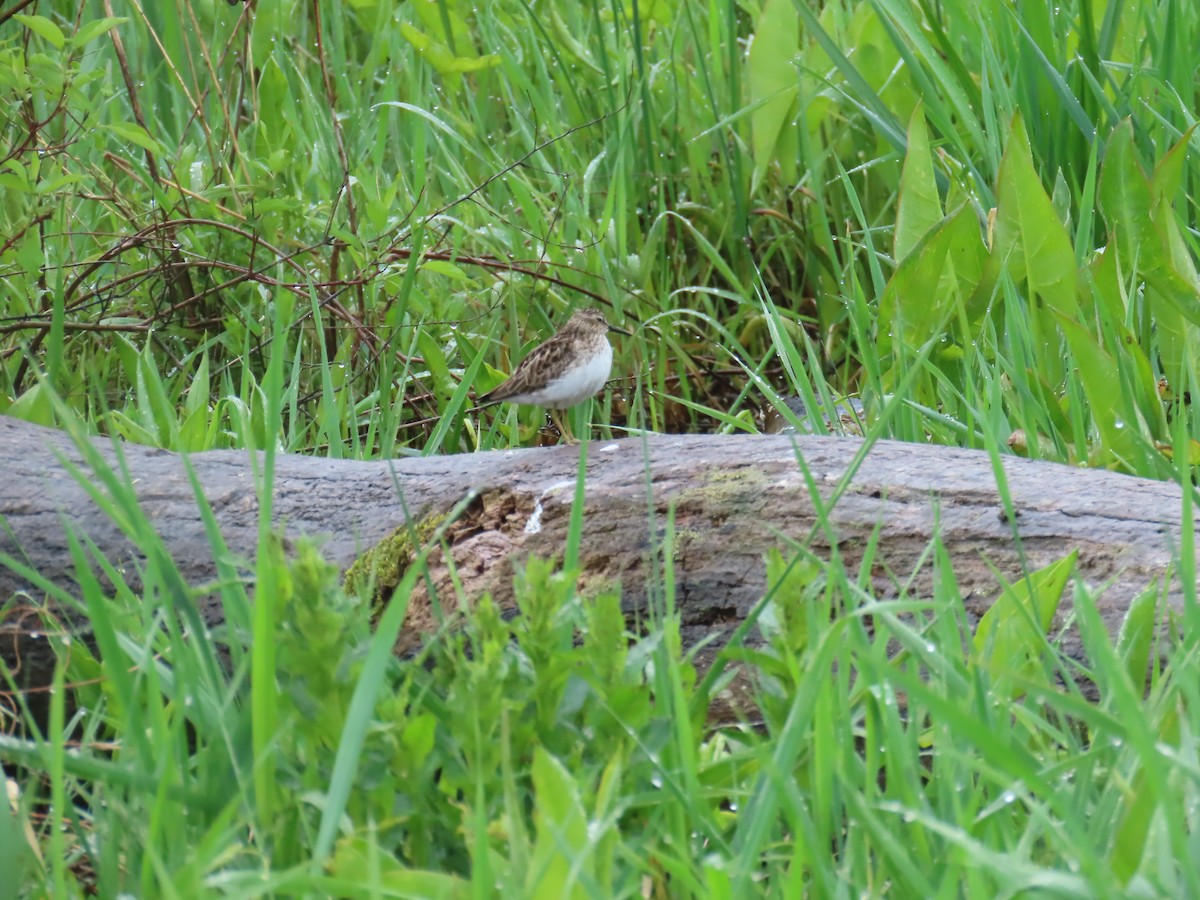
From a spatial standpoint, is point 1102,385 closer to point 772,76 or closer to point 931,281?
point 931,281

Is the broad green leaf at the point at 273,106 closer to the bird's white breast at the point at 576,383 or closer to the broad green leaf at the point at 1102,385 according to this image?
the bird's white breast at the point at 576,383

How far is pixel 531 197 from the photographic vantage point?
5500 mm

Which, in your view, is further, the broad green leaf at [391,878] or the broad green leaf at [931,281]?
the broad green leaf at [931,281]

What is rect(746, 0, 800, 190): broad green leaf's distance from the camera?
5484 mm

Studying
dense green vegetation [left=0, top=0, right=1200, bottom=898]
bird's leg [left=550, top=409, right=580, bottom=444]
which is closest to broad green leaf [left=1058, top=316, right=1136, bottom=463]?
dense green vegetation [left=0, top=0, right=1200, bottom=898]

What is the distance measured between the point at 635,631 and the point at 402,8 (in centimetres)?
555

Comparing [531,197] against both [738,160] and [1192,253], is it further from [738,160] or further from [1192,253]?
[1192,253]

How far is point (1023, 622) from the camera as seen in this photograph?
240 centimetres

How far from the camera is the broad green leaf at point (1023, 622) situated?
7.46ft

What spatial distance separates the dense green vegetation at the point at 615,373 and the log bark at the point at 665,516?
120mm

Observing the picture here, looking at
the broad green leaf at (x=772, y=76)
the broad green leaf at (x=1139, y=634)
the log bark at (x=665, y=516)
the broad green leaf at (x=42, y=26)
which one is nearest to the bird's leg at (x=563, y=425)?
the broad green leaf at (x=772, y=76)

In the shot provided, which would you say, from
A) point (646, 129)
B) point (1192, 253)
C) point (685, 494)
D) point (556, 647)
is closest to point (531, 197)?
point (646, 129)

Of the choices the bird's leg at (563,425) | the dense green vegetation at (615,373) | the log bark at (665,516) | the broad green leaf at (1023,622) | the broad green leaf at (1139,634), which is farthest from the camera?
the bird's leg at (563,425)

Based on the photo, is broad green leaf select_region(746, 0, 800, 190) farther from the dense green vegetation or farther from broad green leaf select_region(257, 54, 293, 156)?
broad green leaf select_region(257, 54, 293, 156)
